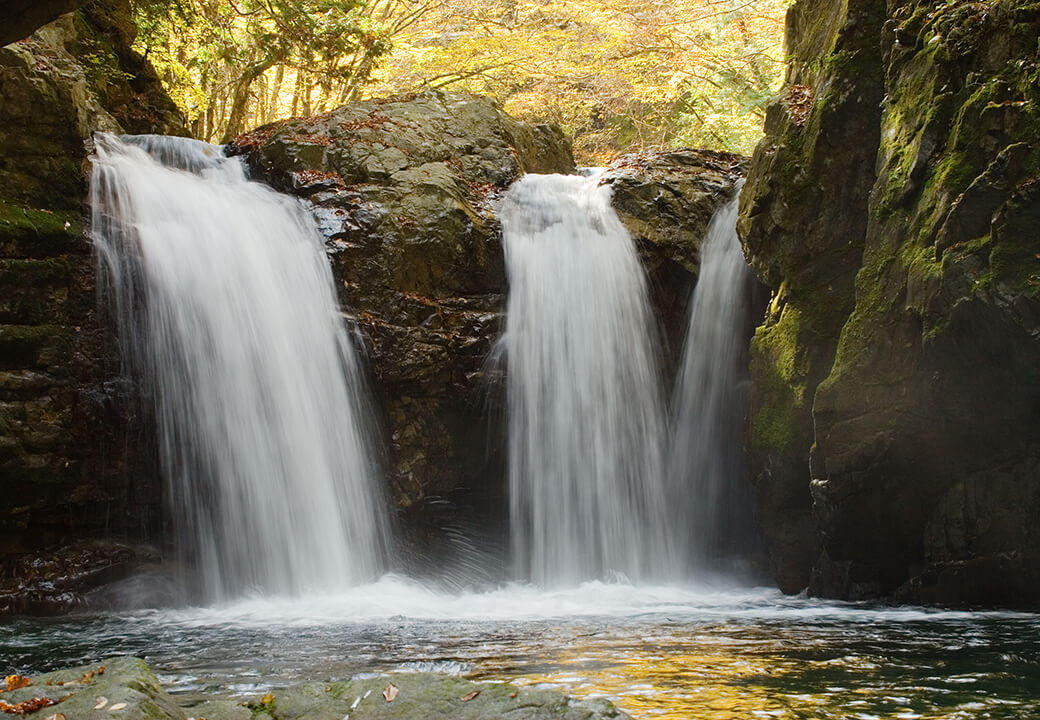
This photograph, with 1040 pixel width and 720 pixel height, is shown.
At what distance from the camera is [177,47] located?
49.4 ft

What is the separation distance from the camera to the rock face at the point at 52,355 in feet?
25.5

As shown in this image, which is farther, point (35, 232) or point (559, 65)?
point (559, 65)

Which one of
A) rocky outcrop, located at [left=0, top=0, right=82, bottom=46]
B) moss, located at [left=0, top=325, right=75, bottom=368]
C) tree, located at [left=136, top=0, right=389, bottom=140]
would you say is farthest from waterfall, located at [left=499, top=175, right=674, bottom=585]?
rocky outcrop, located at [left=0, top=0, right=82, bottom=46]

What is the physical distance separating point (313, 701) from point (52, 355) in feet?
20.4

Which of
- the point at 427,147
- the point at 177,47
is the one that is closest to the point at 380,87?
the point at 177,47

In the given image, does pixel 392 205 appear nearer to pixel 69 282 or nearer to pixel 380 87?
pixel 69 282

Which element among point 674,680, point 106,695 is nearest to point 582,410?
point 674,680

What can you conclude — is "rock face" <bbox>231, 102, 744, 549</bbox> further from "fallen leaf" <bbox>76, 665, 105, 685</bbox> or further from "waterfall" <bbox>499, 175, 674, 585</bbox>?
"fallen leaf" <bbox>76, 665, 105, 685</bbox>

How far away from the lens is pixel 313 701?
319 cm

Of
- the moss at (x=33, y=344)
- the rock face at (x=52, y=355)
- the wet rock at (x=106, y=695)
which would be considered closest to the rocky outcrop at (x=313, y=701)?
the wet rock at (x=106, y=695)

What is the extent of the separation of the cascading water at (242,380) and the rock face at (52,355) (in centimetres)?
28

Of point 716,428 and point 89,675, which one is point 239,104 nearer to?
point 716,428

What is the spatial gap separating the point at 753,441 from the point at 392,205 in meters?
5.28

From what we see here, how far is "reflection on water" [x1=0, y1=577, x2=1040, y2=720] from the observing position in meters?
3.81
